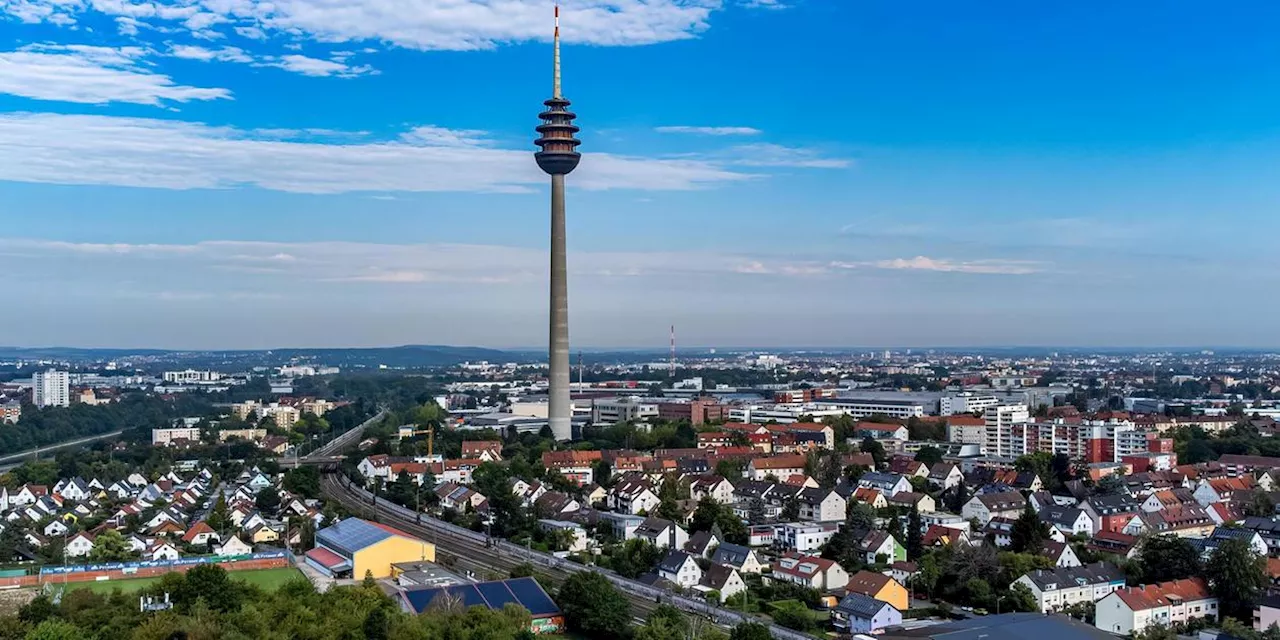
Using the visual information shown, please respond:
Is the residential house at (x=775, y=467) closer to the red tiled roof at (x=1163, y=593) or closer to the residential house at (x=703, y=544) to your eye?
the residential house at (x=703, y=544)

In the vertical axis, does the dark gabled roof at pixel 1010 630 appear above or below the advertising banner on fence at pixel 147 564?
above

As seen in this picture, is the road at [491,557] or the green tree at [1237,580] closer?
the green tree at [1237,580]

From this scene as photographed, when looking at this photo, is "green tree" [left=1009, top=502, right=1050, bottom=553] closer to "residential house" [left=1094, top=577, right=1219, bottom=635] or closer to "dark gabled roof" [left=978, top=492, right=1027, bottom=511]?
"residential house" [left=1094, top=577, right=1219, bottom=635]

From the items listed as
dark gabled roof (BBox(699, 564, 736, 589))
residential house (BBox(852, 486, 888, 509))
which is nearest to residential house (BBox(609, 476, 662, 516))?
residential house (BBox(852, 486, 888, 509))

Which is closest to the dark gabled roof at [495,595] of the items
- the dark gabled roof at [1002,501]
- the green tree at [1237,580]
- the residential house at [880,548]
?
the residential house at [880,548]

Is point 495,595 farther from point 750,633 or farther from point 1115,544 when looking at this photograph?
point 1115,544

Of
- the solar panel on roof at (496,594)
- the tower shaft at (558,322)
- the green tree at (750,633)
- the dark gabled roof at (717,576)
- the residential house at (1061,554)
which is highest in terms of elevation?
the tower shaft at (558,322)

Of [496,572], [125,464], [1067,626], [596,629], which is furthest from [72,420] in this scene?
[1067,626]
